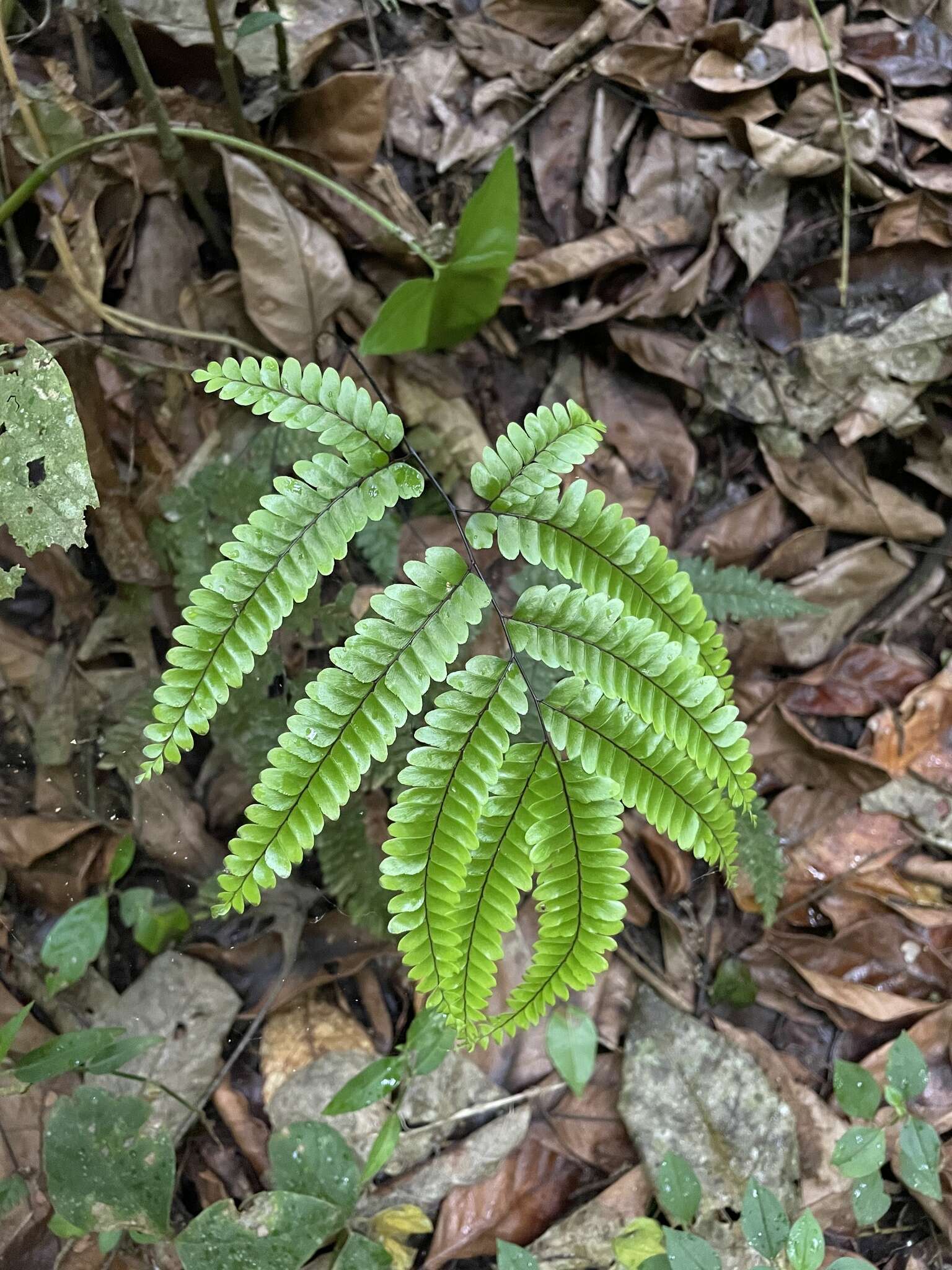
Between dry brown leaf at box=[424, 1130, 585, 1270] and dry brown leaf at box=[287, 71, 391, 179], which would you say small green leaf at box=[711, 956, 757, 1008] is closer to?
dry brown leaf at box=[424, 1130, 585, 1270]

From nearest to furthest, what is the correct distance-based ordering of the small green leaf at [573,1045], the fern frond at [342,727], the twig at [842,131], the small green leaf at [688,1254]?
the fern frond at [342,727] → the small green leaf at [688,1254] → the small green leaf at [573,1045] → the twig at [842,131]

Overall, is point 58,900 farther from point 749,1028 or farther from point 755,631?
point 755,631

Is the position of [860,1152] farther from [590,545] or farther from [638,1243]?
[590,545]

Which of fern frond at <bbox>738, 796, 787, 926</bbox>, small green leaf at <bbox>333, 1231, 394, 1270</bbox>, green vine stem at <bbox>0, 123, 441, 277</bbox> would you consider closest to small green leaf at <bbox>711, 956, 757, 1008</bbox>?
fern frond at <bbox>738, 796, 787, 926</bbox>

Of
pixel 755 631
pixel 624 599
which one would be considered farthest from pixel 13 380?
pixel 755 631

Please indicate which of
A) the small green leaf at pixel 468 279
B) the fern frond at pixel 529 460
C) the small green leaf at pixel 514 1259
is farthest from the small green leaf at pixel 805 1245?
the small green leaf at pixel 468 279

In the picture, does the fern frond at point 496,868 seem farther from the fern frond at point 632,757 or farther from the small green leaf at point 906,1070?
the small green leaf at point 906,1070
